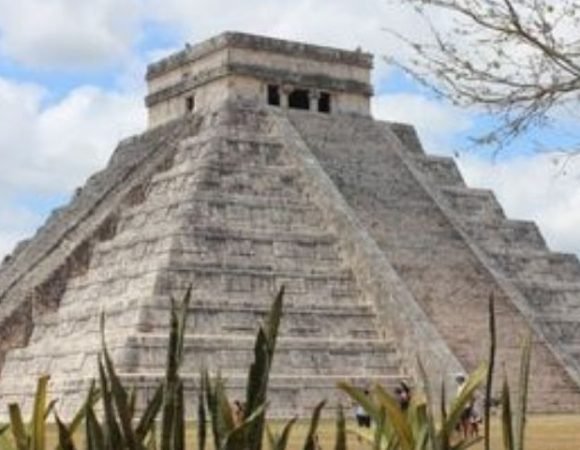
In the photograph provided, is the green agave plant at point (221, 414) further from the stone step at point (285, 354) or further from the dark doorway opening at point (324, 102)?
the dark doorway opening at point (324, 102)

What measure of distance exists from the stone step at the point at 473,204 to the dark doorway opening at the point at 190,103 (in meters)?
5.84

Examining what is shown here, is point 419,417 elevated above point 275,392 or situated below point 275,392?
below

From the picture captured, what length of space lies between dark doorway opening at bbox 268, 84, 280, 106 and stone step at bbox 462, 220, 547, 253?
16.3 ft

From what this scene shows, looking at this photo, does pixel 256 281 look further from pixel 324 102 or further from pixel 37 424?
pixel 37 424

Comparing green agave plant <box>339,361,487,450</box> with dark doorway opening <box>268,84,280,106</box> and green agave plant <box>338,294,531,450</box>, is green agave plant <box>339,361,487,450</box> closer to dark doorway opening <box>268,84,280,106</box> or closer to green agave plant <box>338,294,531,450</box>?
green agave plant <box>338,294,531,450</box>

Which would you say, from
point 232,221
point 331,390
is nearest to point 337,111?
point 232,221

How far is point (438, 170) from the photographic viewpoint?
3209 cm

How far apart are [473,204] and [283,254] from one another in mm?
6788

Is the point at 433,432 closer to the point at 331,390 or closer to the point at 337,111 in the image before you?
the point at 331,390

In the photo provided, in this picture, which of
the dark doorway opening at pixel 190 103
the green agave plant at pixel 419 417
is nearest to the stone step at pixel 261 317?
the dark doorway opening at pixel 190 103

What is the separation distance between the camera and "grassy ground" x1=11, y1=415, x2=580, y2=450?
1495 centimetres

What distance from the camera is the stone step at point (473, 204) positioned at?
30.5m

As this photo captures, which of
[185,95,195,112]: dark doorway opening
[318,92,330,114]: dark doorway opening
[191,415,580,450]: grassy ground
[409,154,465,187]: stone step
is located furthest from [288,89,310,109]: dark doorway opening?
[191,415,580,450]: grassy ground

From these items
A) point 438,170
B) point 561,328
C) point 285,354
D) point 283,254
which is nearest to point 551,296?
point 561,328
